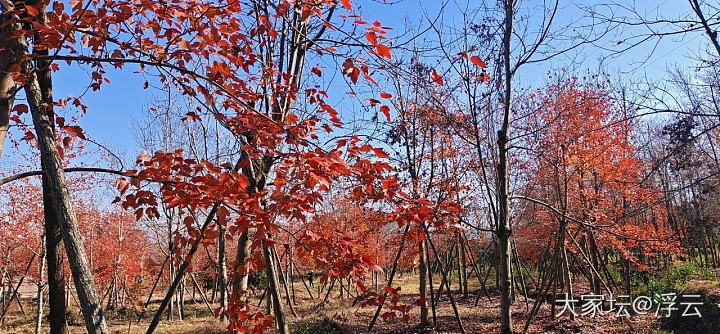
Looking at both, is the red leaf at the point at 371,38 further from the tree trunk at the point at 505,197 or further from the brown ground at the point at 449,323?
the brown ground at the point at 449,323

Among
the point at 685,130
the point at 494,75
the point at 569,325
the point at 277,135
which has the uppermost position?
the point at 494,75

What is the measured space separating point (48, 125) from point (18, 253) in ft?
Answer: 62.3

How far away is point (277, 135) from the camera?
243 cm

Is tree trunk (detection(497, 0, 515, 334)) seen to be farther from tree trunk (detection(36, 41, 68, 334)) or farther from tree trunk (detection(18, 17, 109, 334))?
tree trunk (detection(36, 41, 68, 334))

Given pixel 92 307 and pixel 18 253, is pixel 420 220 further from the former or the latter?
pixel 18 253

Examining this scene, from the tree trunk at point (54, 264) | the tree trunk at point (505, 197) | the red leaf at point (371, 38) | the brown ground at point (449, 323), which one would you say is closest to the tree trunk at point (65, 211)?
the tree trunk at point (54, 264)

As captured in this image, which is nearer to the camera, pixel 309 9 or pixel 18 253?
pixel 309 9

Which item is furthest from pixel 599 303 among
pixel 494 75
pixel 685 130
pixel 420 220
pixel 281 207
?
pixel 281 207

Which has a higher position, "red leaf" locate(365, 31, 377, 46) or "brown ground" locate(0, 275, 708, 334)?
"red leaf" locate(365, 31, 377, 46)

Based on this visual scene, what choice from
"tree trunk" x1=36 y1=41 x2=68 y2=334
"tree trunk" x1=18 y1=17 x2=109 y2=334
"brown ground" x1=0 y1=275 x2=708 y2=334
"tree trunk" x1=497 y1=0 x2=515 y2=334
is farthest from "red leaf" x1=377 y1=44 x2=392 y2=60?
"brown ground" x1=0 y1=275 x2=708 y2=334

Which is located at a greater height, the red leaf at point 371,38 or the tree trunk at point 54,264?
the red leaf at point 371,38

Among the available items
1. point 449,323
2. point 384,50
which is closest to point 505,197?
point 384,50

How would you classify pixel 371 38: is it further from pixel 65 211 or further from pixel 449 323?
pixel 449 323

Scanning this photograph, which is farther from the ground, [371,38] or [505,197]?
[371,38]
